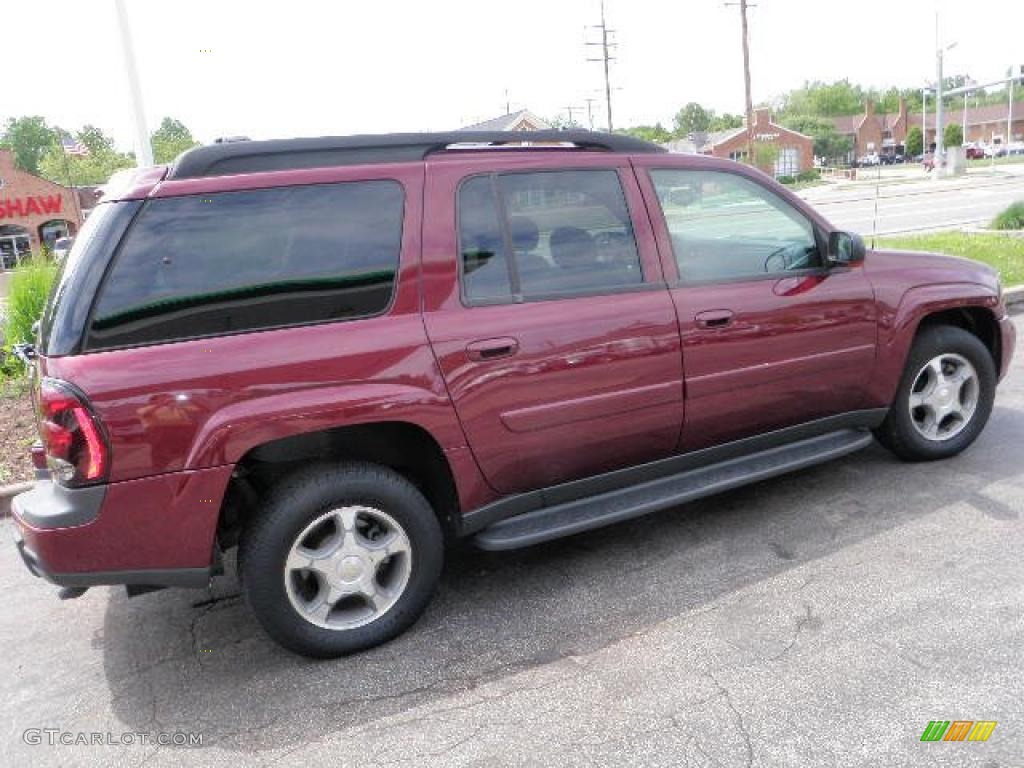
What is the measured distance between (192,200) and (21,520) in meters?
1.30

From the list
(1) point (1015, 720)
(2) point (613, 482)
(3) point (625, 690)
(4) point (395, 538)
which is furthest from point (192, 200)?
(1) point (1015, 720)

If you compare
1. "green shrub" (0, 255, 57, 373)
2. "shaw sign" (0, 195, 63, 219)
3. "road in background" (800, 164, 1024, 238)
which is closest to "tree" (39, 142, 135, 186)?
"shaw sign" (0, 195, 63, 219)

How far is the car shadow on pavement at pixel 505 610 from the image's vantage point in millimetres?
2861

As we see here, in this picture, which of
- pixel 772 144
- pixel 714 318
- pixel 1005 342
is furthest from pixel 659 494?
pixel 772 144

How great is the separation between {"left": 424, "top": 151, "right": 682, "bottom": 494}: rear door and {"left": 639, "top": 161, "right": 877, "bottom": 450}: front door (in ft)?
0.47

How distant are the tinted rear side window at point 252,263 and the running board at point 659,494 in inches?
42.7

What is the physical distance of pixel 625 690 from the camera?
9.08 ft

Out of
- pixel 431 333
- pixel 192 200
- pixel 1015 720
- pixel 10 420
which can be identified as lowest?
pixel 1015 720

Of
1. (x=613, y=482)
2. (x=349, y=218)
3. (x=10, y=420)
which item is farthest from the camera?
(x=10, y=420)

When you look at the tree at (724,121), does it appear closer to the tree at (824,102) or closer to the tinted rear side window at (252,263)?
the tree at (824,102)

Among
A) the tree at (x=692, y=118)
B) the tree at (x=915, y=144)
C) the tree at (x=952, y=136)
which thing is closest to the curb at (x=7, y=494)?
the tree at (x=915, y=144)

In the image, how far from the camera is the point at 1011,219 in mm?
13875

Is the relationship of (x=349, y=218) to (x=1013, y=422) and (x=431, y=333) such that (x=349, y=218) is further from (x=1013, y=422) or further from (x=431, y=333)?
(x=1013, y=422)

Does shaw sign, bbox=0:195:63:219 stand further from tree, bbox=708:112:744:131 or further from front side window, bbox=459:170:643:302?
tree, bbox=708:112:744:131
